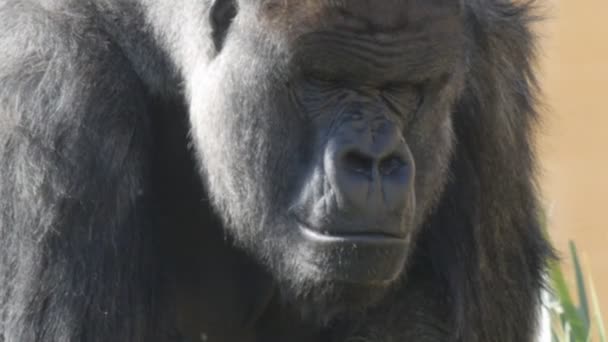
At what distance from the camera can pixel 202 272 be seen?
229 inches

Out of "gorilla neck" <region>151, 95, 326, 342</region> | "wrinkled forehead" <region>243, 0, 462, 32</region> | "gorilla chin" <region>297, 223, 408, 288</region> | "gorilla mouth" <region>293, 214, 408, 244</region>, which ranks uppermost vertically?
"wrinkled forehead" <region>243, 0, 462, 32</region>

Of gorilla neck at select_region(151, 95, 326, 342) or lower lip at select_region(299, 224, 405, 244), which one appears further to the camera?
gorilla neck at select_region(151, 95, 326, 342)

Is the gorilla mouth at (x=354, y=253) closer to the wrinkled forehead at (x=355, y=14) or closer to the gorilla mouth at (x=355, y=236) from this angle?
the gorilla mouth at (x=355, y=236)

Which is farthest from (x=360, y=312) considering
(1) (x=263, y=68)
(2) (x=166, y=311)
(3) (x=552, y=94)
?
(3) (x=552, y=94)

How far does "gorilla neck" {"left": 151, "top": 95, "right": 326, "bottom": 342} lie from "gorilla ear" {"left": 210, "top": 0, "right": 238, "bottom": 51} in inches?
22.0

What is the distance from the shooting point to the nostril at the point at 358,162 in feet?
15.9

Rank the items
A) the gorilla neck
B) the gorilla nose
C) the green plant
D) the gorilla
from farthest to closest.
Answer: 1. the green plant
2. the gorilla neck
3. the gorilla
4. the gorilla nose

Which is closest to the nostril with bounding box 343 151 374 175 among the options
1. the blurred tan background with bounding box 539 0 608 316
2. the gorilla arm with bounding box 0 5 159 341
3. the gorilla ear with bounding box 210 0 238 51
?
the gorilla ear with bounding box 210 0 238 51

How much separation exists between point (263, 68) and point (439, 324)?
49.7 inches

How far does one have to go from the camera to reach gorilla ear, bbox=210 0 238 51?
5.17m

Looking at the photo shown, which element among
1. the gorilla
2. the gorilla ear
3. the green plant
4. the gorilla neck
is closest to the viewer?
the gorilla

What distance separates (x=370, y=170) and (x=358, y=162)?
6 centimetres

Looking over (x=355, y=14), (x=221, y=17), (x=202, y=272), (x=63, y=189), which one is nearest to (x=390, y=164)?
(x=355, y=14)

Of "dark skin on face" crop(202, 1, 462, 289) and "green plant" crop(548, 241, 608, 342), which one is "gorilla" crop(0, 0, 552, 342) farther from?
"green plant" crop(548, 241, 608, 342)
